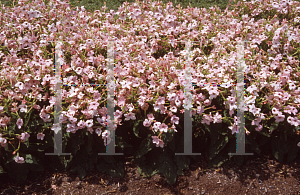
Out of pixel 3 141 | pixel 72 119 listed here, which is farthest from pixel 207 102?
pixel 3 141

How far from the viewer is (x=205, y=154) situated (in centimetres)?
355

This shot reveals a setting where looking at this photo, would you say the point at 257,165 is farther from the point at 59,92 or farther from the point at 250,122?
the point at 59,92

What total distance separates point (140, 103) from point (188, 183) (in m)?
1.07

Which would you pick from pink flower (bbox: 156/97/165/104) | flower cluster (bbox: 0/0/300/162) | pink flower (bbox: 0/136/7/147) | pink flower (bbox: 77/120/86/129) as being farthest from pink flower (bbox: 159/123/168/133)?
pink flower (bbox: 0/136/7/147)

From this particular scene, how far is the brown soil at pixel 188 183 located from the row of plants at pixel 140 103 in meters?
0.10

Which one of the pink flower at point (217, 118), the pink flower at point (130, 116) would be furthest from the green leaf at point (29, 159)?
the pink flower at point (217, 118)

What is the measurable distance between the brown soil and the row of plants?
103 mm

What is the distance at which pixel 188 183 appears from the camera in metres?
3.23

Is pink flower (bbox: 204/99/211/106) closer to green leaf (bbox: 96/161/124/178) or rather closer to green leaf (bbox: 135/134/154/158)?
green leaf (bbox: 135/134/154/158)

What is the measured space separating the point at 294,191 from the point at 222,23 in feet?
9.33

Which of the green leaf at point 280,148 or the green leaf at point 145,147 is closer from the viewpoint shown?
the green leaf at point 145,147

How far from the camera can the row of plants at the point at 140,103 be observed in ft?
10.1

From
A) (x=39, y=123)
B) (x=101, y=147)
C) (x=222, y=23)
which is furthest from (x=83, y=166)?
(x=222, y=23)

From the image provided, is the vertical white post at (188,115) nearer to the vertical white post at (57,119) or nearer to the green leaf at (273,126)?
the green leaf at (273,126)
